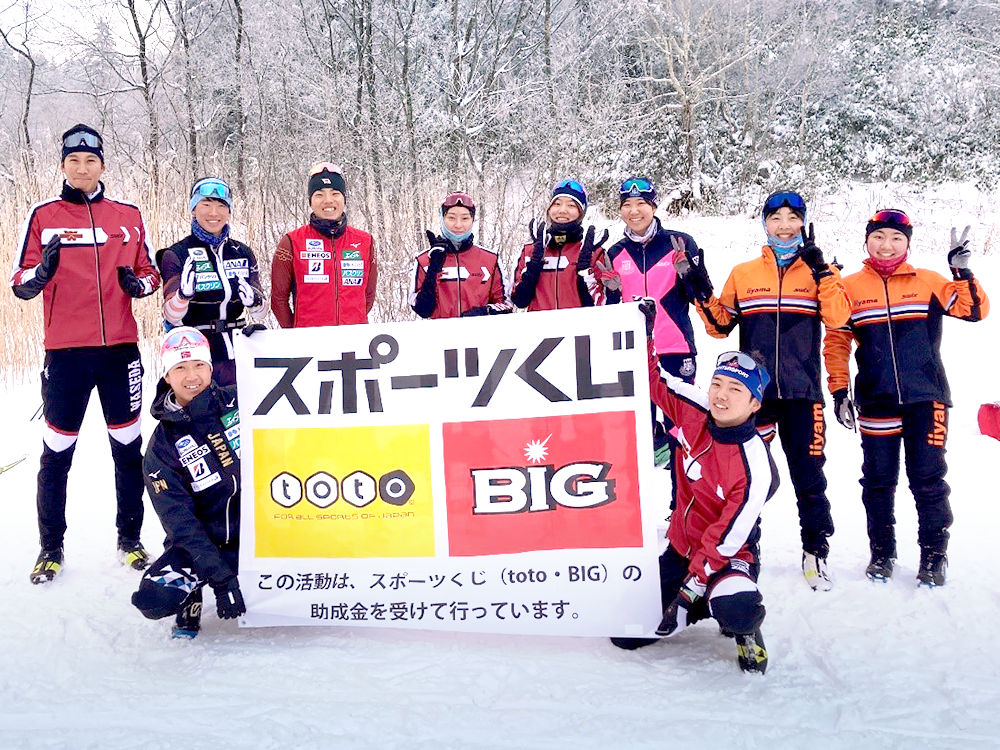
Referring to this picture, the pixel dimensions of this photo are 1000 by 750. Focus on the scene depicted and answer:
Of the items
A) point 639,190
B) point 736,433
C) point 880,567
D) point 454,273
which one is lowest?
point 880,567

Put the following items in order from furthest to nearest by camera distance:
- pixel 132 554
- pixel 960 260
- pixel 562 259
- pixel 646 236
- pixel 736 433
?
pixel 562 259 < pixel 646 236 < pixel 132 554 < pixel 960 260 < pixel 736 433

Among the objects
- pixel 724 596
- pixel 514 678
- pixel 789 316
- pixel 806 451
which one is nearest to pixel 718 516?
pixel 724 596

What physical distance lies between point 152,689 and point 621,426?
2.03 m

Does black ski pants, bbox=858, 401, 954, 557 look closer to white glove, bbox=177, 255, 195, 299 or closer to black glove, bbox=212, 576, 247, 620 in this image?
black glove, bbox=212, 576, 247, 620

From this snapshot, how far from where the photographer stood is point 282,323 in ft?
13.1

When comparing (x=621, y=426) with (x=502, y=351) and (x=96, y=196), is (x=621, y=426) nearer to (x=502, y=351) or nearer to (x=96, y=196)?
(x=502, y=351)

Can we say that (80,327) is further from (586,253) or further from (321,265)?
(586,253)

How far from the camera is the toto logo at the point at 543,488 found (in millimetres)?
3125

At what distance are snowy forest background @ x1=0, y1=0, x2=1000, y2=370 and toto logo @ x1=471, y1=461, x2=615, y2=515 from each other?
535cm

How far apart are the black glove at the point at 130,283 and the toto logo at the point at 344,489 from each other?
126 centimetres

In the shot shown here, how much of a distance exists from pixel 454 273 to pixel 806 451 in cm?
201

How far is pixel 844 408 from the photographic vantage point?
11.9 ft

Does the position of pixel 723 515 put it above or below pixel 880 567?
above

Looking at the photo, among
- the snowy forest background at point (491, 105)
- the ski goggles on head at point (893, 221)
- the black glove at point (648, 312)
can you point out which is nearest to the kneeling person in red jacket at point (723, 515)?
the black glove at point (648, 312)
